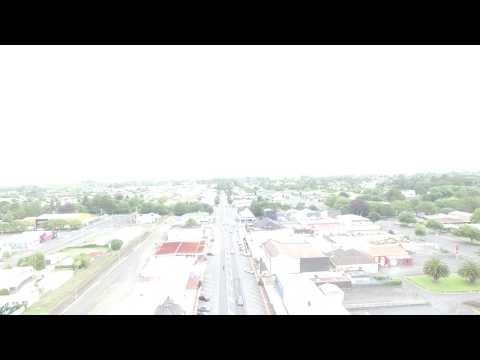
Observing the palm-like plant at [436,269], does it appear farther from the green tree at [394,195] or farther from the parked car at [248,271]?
the parked car at [248,271]

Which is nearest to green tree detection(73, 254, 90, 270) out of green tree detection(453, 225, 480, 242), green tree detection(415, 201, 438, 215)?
green tree detection(415, 201, 438, 215)

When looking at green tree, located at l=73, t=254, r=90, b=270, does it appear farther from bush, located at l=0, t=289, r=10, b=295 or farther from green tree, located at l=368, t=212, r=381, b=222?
green tree, located at l=368, t=212, r=381, b=222

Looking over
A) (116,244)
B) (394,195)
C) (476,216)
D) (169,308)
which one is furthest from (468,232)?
(116,244)

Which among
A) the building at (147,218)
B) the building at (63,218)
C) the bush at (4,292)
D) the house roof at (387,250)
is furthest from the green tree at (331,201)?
the bush at (4,292)

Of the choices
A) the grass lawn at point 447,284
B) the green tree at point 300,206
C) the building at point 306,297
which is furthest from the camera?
the green tree at point 300,206

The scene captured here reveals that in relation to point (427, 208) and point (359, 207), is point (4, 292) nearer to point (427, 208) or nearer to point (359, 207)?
point (359, 207)
